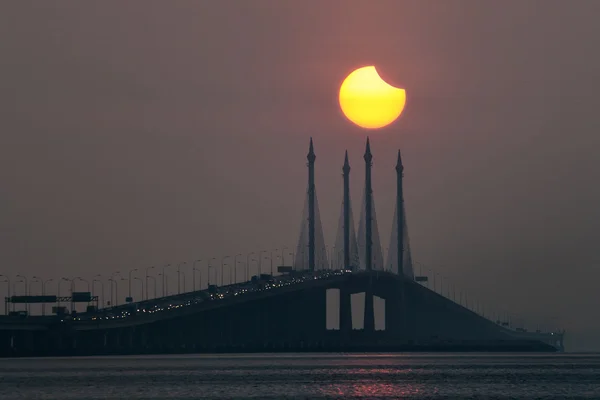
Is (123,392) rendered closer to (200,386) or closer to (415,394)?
(200,386)

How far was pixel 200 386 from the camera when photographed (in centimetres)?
14125

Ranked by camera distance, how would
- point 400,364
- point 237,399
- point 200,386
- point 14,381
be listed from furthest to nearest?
point 400,364 → point 14,381 → point 200,386 → point 237,399

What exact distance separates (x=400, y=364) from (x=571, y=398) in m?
70.1

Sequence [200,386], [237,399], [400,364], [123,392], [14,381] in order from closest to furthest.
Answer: [237,399] < [123,392] < [200,386] < [14,381] < [400,364]

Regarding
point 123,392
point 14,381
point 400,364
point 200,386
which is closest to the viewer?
point 123,392

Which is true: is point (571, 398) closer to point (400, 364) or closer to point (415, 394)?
point (415, 394)

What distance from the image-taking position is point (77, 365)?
18975 centimetres

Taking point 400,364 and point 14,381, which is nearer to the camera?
point 14,381

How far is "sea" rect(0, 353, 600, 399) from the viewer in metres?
130

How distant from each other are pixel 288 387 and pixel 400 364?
57571 mm

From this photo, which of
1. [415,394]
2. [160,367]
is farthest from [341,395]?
[160,367]

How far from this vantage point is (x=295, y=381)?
152000 mm

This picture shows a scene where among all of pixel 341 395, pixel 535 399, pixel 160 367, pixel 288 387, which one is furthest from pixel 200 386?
pixel 160 367

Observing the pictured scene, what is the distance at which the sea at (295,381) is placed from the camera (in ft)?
425
